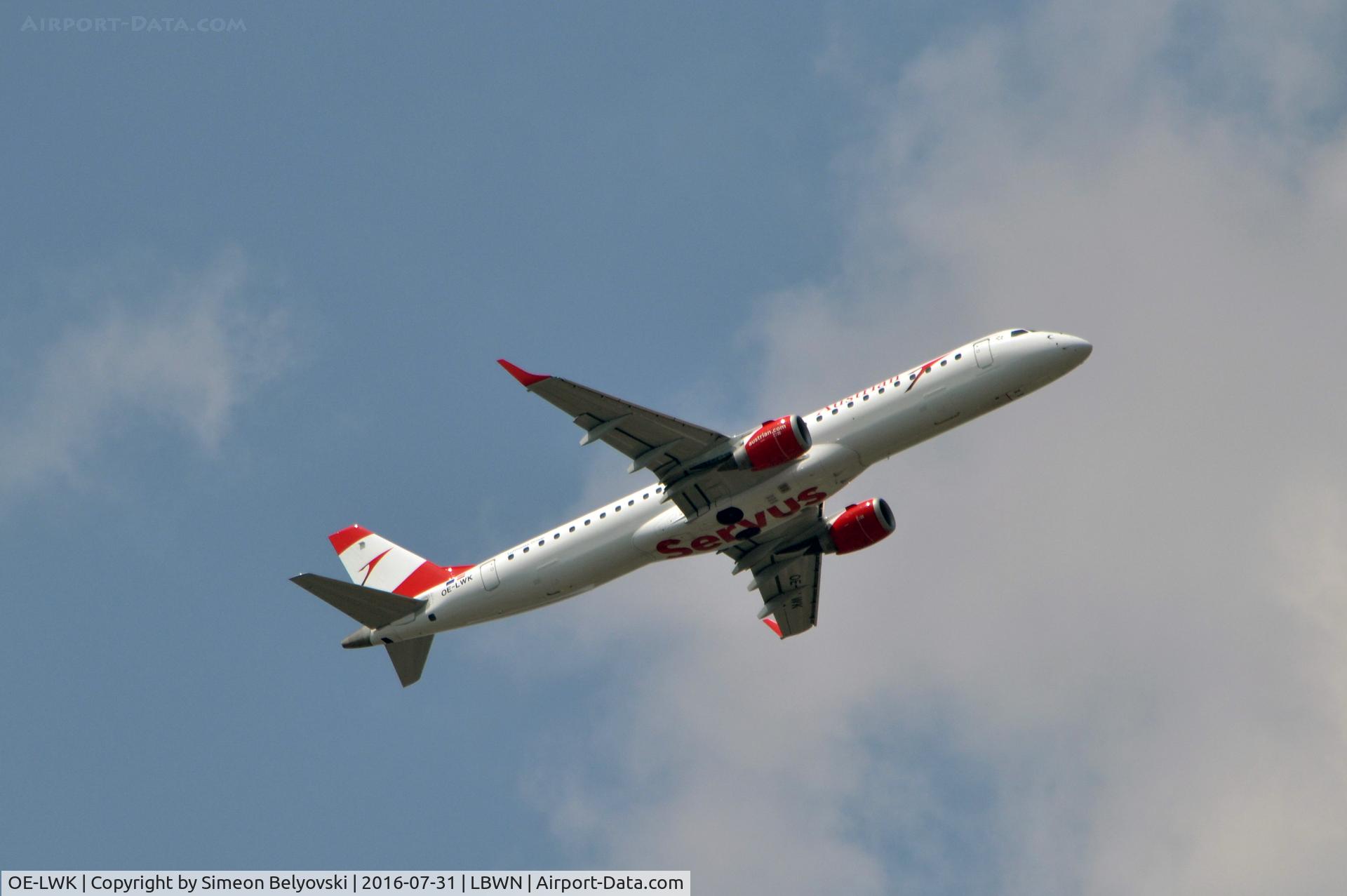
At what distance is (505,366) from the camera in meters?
52.3

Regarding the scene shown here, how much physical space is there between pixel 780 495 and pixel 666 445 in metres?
5.01

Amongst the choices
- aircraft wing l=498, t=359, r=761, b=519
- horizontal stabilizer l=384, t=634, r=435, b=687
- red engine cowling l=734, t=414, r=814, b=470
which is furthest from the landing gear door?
horizontal stabilizer l=384, t=634, r=435, b=687

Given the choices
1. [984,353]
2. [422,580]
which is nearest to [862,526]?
[984,353]

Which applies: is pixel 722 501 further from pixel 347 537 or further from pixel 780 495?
pixel 347 537

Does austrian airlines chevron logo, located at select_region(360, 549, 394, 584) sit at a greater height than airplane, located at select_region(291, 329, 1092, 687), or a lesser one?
greater

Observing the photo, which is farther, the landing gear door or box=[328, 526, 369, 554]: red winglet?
box=[328, 526, 369, 554]: red winglet

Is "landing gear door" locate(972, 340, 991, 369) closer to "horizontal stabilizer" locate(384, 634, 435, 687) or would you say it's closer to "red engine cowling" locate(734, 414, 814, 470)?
"red engine cowling" locate(734, 414, 814, 470)

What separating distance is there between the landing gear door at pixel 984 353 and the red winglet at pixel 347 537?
32891 millimetres

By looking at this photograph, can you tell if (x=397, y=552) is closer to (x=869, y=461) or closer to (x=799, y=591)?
(x=799, y=591)

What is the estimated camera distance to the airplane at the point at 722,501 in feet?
188

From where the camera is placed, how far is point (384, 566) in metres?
72.2

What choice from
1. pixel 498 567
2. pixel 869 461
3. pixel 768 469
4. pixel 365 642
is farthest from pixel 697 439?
pixel 365 642

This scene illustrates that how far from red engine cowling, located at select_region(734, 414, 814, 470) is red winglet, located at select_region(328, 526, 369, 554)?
2543 centimetres

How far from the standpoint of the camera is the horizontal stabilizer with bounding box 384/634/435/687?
220 ft
